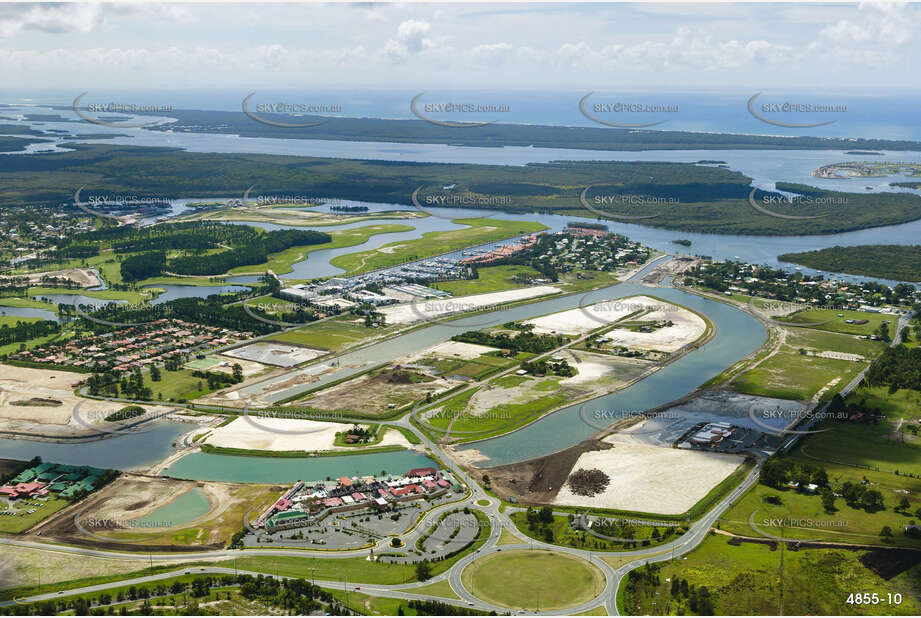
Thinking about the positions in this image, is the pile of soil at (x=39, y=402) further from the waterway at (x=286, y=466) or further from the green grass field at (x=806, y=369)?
the green grass field at (x=806, y=369)

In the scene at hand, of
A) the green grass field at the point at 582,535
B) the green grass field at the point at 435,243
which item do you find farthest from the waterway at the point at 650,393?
the green grass field at the point at 435,243

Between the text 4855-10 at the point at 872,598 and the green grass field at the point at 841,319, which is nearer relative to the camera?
the text 4855-10 at the point at 872,598

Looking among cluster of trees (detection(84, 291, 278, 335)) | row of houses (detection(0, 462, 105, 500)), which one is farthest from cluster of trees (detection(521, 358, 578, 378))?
row of houses (detection(0, 462, 105, 500))

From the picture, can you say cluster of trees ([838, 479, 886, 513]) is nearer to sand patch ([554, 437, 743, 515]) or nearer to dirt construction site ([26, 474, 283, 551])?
sand patch ([554, 437, 743, 515])

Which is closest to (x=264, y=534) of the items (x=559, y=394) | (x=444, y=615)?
(x=444, y=615)

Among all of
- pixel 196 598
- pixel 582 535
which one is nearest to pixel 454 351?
pixel 582 535

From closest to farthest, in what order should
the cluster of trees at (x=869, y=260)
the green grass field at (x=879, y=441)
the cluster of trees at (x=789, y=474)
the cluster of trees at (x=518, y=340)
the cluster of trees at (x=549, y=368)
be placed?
the cluster of trees at (x=789, y=474) < the green grass field at (x=879, y=441) < the cluster of trees at (x=549, y=368) < the cluster of trees at (x=518, y=340) < the cluster of trees at (x=869, y=260)

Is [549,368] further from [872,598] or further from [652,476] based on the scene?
[872,598]
